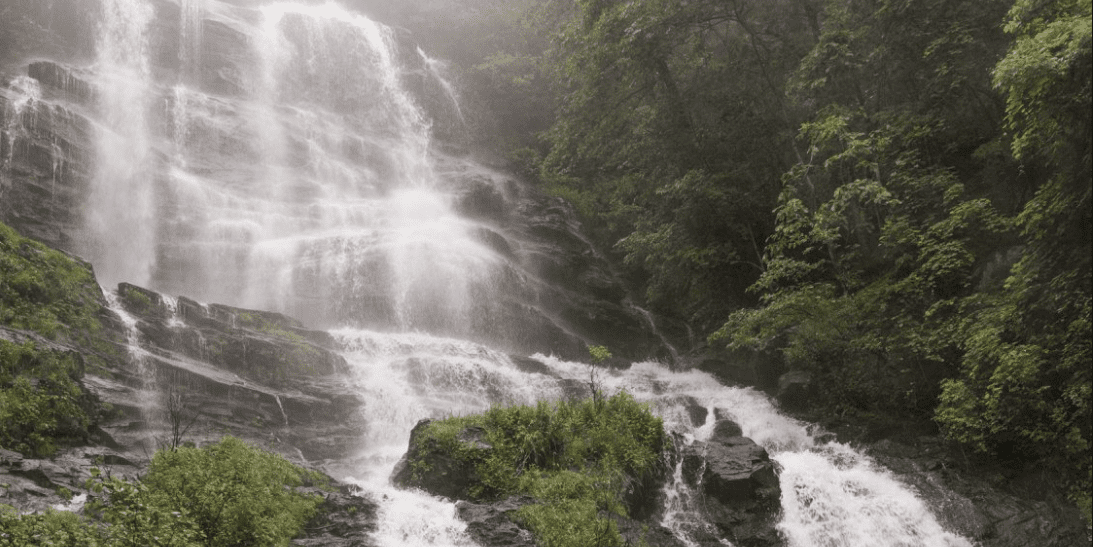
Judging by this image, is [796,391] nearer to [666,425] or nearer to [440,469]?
[666,425]

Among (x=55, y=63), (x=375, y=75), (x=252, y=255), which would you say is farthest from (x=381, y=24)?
(x=252, y=255)

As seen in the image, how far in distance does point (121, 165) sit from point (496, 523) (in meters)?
18.5

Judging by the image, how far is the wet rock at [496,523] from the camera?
894 centimetres

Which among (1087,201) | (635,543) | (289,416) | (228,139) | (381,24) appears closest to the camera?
(1087,201)

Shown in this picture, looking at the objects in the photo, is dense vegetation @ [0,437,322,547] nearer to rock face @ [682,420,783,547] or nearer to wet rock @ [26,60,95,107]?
rock face @ [682,420,783,547]

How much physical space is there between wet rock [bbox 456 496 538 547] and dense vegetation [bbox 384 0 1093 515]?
6.36 m

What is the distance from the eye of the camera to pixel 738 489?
1057cm

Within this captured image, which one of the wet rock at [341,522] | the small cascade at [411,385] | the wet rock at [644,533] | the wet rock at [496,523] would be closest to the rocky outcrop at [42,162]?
the small cascade at [411,385]

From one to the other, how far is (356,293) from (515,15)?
65.7 feet

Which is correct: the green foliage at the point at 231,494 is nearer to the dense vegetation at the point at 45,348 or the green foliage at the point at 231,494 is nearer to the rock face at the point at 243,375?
the dense vegetation at the point at 45,348

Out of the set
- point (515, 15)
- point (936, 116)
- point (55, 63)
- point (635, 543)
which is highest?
point (515, 15)

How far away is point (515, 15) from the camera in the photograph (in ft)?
112

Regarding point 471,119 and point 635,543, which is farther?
point 471,119

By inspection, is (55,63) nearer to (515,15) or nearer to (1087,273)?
(515,15)
